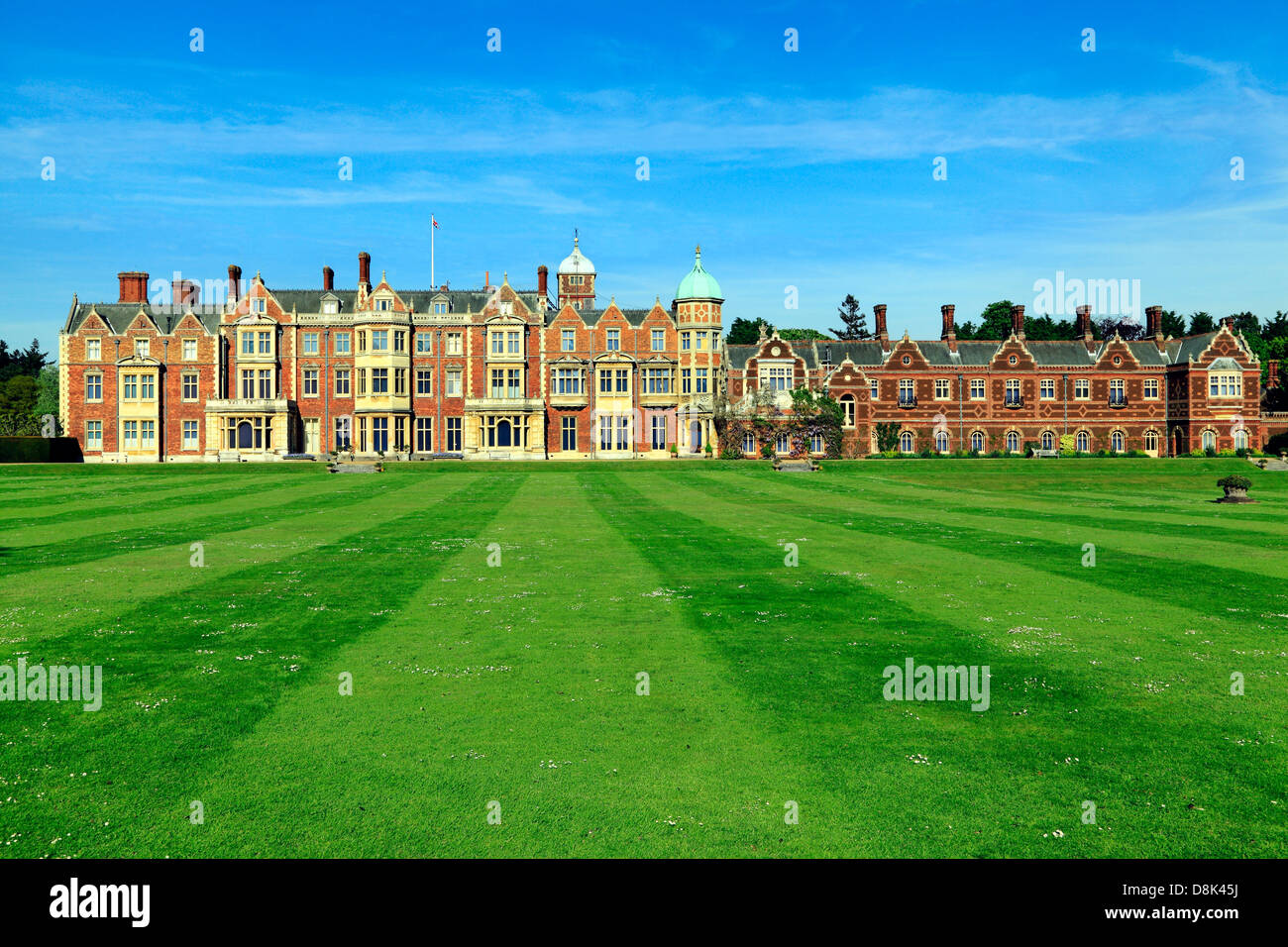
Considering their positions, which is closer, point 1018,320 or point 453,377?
point 453,377

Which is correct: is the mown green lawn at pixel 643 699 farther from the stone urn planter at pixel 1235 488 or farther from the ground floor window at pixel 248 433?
the ground floor window at pixel 248 433

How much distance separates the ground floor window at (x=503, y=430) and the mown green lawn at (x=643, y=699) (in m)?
52.8

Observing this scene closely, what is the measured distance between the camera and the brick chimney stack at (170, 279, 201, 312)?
270ft

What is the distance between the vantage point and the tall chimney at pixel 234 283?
252ft

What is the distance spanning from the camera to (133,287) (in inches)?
3135

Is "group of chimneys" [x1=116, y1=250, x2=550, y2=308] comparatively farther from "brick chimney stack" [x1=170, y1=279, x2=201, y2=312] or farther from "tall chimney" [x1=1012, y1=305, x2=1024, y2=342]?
"tall chimney" [x1=1012, y1=305, x2=1024, y2=342]

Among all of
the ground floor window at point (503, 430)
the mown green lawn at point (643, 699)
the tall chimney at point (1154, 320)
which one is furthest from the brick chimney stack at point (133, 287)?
the tall chimney at point (1154, 320)

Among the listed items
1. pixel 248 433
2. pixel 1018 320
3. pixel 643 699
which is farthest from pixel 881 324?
pixel 643 699

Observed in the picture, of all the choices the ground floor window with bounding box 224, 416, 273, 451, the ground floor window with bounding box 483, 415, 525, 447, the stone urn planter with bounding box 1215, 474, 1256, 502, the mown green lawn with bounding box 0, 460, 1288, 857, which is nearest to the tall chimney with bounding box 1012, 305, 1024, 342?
the ground floor window with bounding box 483, 415, 525, 447

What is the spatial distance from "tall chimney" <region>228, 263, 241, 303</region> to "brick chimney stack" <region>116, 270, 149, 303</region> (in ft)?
28.0

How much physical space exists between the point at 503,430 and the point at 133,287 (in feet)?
123

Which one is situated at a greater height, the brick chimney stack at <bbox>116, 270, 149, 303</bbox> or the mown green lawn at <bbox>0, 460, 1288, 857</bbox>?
Result: the brick chimney stack at <bbox>116, 270, 149, 303</bbox>

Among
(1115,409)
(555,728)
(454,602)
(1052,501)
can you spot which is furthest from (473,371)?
(555,728)

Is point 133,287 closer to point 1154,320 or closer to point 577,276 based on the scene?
point 577,276
